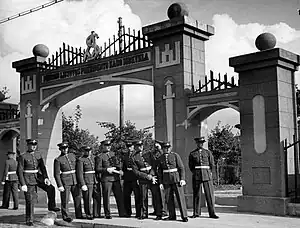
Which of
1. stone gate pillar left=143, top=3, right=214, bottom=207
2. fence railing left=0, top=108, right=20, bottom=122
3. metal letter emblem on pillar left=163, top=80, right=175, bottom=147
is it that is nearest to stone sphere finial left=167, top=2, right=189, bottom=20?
stone gate pillar left=143, top=3, right=214, bottom=207

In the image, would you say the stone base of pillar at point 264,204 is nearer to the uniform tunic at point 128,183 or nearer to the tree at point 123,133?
the uniform tunic at point 128,183

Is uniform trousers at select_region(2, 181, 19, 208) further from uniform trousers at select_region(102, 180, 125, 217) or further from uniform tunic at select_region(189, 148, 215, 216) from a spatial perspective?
uniform tunic at select_region(189, 148, 215, 216)

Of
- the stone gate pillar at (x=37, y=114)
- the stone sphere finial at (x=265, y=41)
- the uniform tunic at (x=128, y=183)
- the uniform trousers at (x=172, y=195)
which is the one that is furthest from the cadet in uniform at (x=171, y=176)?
the stone gate pillar at (x=37, y=114)

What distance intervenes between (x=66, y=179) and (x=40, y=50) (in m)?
7.03

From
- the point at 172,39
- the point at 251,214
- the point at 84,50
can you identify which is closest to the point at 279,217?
the point at 251,214

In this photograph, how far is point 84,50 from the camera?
50.3 ft

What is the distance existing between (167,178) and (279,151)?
2.49 metres

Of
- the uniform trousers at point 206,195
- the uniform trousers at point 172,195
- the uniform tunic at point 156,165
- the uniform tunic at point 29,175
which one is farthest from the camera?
the uniform tunic at point 156,165

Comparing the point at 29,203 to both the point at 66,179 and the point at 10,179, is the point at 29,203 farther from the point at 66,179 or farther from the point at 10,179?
the point at 10,179

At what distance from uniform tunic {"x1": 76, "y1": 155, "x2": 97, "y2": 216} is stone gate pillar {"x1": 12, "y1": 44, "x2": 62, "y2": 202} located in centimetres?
584

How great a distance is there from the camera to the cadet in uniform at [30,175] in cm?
1055

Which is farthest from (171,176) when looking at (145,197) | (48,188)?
(48,188)

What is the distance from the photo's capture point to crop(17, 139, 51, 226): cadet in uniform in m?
10.5

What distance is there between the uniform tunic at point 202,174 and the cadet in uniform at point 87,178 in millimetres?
2163
